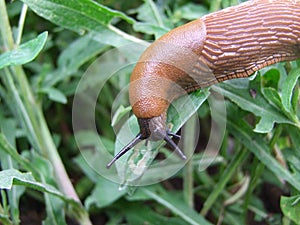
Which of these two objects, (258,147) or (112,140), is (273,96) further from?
(112,140)

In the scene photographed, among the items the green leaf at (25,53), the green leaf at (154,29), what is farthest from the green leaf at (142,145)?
the green leaf at (25,53)

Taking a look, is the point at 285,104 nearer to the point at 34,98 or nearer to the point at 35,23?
the point at 34,98

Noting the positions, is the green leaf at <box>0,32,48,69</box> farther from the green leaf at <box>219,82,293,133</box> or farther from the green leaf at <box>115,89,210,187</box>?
the green leaf at <box>219,82,293,133</box>

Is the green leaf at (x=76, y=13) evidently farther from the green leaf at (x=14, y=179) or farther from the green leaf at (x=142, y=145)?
the green leaf at (x=14, y=179)

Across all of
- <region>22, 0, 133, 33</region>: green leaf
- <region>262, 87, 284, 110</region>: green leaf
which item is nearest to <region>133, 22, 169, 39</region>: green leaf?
<region>22, 0, 133, 33</region>: green leaf

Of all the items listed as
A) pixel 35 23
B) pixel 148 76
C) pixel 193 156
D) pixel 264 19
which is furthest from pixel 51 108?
pixel 264 19

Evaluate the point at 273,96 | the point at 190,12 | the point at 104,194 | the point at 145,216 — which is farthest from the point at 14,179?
the point at 190,12
